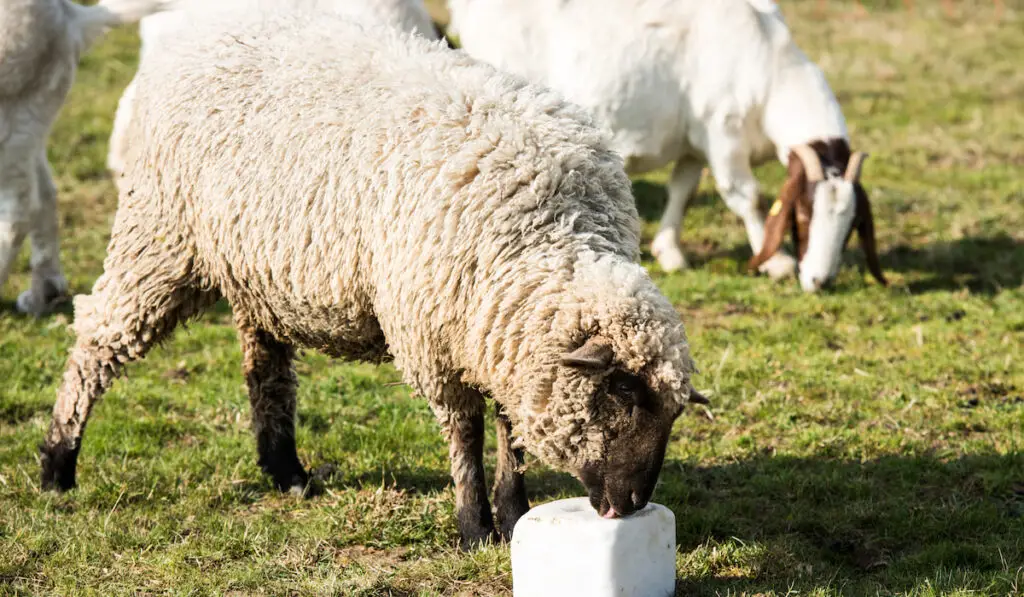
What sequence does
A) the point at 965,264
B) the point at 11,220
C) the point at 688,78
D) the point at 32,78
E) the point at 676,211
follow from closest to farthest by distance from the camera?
1. the point at 32,78
2. the point at 11,220
3. the point at 688,78
4. the point at 965,264
5. the point at 676,211

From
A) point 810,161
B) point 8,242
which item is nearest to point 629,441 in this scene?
point 8,242

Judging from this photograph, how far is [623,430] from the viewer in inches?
136

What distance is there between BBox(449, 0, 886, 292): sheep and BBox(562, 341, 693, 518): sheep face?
448 cm

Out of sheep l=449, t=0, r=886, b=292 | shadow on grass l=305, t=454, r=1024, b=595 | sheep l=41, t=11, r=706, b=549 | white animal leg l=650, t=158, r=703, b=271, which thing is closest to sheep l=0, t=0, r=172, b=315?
sheep l=41, t=11, r=706, b=549

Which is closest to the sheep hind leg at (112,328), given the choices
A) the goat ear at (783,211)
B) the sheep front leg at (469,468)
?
the sheep front leg at (469,468)

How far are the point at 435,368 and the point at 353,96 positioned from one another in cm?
96

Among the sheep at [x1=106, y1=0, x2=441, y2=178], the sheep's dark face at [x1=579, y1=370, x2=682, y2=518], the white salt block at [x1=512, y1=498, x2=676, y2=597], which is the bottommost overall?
the white salt block at [x1=512, y1=498, x2=676, y2=597]

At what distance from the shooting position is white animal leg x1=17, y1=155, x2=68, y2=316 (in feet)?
23.0

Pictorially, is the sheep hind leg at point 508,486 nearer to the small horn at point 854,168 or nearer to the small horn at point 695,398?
the small horn at point 695,398

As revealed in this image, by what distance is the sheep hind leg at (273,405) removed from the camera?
474 centimetres

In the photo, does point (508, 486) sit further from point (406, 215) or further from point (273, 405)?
point (273, 405)

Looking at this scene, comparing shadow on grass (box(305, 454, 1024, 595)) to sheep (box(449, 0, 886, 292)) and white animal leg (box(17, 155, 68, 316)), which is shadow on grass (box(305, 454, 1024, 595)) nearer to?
sheep (box(449, 0, 886, 292))

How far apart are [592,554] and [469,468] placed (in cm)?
73

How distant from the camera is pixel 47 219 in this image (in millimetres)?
7082
